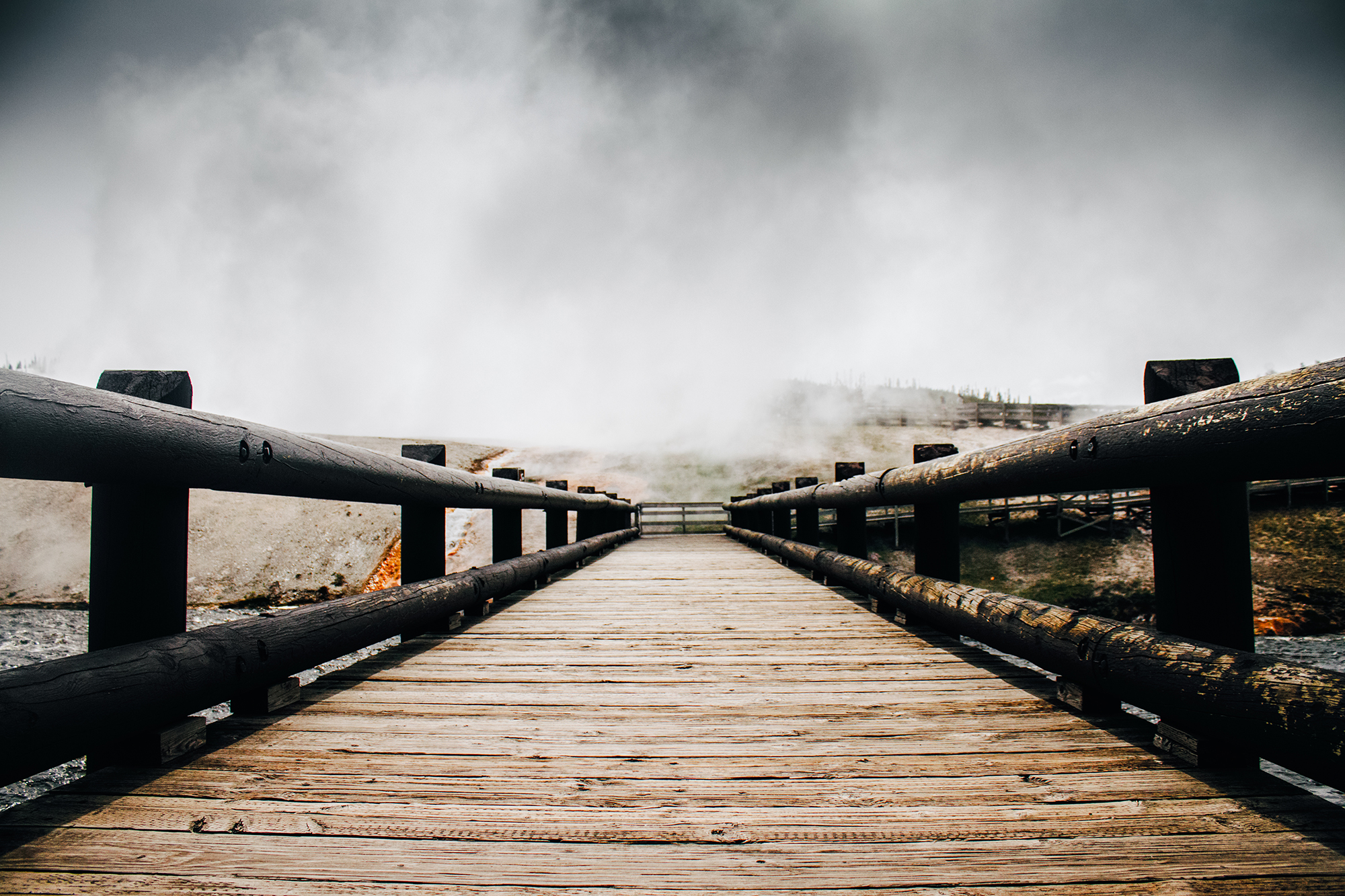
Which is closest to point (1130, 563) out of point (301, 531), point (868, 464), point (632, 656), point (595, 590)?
point (868, 464)

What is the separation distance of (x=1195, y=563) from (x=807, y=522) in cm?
464

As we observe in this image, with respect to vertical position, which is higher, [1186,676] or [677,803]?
[1186,676]

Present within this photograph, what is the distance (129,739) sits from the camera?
1.56m

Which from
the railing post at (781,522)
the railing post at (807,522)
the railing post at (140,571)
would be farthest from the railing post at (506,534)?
the railing post at (781,522)

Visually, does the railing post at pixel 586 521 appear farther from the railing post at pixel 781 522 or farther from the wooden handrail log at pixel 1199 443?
the wooden handrail log at pixel 1199 443

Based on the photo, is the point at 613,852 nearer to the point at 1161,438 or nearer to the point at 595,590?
the point at 1161,438

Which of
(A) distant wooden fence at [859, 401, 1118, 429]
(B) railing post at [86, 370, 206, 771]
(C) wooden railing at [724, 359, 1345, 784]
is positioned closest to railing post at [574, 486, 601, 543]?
(B) railing post at [86, 370, 206, 771]

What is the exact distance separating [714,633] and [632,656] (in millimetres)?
671

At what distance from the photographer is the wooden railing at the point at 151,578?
1.17 m

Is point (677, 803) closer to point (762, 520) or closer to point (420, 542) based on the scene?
point (420, 542)

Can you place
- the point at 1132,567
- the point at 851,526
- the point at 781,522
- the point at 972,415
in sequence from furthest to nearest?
the point at 972,415 → the point at 1132,567 → the point at 781,522 → the point at 851,526

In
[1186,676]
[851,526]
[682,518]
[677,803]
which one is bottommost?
[682,518]

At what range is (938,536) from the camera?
10.0 feet

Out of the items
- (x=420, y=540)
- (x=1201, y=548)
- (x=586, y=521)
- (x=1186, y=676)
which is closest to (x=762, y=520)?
(x=586, y=521)
